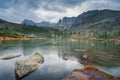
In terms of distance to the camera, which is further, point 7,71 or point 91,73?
point 7,71

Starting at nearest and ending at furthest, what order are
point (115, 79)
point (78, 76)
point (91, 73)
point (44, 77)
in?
point (78, 76) < point (91, 73) < point (115, 79) < point (44, 77)

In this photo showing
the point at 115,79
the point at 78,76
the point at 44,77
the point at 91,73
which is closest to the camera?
the point at 78,76

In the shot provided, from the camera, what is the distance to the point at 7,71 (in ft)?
123

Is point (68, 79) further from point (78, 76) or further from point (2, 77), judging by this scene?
point (2, 77)

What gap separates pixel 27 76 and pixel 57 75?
5.44 metres

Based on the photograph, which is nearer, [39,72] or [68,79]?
[68,79]

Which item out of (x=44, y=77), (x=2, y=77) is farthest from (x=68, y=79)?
(x=2, y=77)

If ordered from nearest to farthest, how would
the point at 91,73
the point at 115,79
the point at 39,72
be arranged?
the point at 91,73 < the point at 115,79 < the point at 39,72

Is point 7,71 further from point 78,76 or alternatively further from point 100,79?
point 100,79

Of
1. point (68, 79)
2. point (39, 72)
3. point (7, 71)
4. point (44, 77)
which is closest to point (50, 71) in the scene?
point (39, 72)

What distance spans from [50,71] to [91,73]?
11793 mm

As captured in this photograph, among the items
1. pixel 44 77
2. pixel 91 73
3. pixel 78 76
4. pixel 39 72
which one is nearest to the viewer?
pixel 78 76

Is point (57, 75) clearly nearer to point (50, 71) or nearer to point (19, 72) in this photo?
point (50, 71)

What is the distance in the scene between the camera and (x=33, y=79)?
3281 cm
